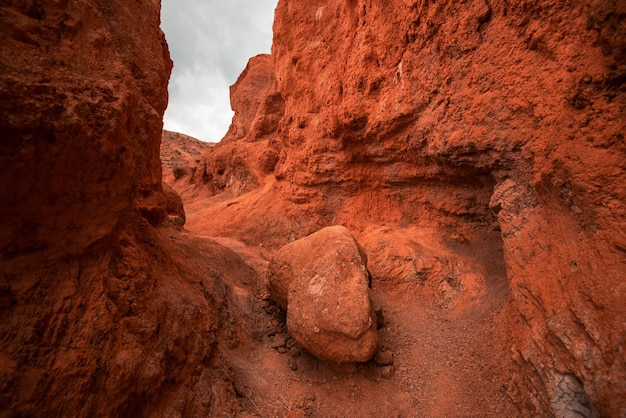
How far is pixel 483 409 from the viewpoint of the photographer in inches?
142

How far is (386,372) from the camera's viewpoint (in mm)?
4188

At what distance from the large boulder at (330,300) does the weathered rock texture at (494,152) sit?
193cm

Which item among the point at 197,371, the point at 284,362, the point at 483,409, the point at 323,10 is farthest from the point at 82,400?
the point at 323,10

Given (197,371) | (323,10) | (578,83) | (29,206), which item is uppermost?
(323,10)

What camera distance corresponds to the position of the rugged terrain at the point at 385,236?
231 centimetres

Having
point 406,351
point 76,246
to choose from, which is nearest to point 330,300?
point 406,351

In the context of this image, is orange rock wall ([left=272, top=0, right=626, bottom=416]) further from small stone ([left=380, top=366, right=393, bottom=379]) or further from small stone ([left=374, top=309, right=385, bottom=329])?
small stone ([left=374, top=309, right=385, bottom=329])

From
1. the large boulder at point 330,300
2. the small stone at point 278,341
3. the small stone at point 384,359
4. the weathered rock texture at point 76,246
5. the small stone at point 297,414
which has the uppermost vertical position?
the weathered rock texture at point 76,246

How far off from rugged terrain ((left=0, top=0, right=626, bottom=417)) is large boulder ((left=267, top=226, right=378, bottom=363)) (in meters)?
0.57

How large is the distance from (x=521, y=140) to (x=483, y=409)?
11.7 feet

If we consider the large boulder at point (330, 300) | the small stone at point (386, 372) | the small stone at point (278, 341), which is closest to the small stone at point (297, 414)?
the large boulder at point (330, 300)

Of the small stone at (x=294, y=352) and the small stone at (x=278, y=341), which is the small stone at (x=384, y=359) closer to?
the small stone at (x=294, y=352)

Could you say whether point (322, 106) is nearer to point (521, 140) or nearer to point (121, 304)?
point (521, 140)

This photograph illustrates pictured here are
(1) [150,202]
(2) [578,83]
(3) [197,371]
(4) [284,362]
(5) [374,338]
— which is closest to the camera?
(2) [578,83]
